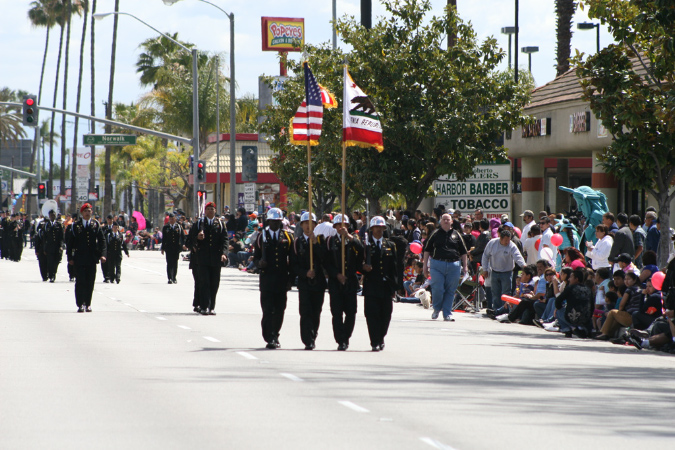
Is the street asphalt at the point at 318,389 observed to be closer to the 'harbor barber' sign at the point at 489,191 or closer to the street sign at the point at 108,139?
the 'harbor barber' sign at the point at 489,191

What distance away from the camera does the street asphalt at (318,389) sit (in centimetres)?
840

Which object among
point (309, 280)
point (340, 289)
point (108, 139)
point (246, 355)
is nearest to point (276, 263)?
point (309, 280)

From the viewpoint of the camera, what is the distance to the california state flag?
18859 mm

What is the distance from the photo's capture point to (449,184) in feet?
81.7

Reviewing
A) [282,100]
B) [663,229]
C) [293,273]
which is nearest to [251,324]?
[293,273]

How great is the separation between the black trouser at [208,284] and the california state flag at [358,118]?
372 cm

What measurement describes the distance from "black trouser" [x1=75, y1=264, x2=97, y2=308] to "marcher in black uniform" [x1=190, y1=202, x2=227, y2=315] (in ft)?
6.43

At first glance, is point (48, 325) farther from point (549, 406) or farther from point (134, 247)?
point (134, 247)

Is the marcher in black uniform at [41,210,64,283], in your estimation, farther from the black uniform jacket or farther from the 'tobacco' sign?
A: the 'tobacco' sign

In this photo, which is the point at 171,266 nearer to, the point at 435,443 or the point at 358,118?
the point at 358,118

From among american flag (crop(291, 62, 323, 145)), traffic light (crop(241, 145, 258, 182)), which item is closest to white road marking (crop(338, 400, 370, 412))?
american flag (crop(291, 62, 323, 145))

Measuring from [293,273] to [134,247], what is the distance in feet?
164

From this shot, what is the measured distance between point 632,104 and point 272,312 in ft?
23.1

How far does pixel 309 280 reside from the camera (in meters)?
14.9
